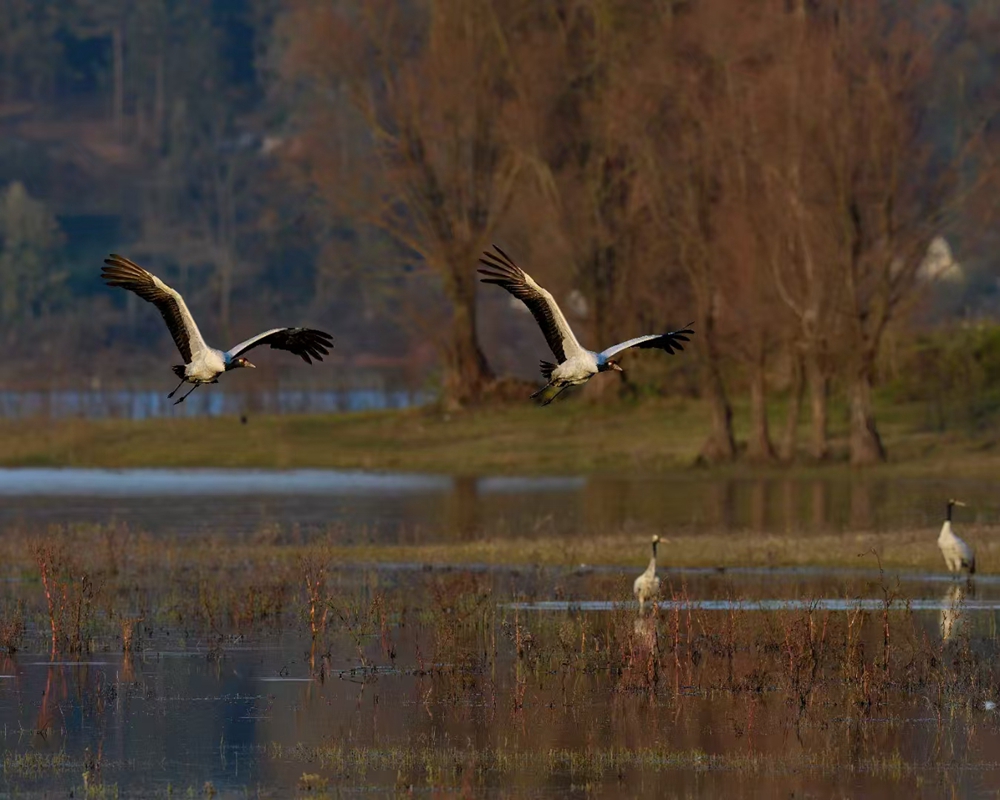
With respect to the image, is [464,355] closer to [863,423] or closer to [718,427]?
[718,427]

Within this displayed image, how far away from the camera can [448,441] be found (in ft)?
187

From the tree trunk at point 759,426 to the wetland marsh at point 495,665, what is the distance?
46.8 ft

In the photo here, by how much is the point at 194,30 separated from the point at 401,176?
75.3 metres

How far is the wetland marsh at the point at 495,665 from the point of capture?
1628 centimetres

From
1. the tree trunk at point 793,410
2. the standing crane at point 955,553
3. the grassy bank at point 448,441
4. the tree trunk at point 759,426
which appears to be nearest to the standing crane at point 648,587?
the standing crane at point 955,553

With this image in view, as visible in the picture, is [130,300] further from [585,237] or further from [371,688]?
[371,688]

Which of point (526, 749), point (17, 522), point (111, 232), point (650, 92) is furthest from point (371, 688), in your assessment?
point (111, 232)

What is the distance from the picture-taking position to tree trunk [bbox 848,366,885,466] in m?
48.5

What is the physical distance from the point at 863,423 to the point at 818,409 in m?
1.28

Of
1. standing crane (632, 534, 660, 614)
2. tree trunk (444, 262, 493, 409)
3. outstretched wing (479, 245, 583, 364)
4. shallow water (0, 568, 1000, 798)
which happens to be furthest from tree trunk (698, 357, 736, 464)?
outstretched wing (479, 245, 583, 364)

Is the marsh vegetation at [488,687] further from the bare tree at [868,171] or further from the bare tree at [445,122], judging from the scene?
the bare tree at [445,122]

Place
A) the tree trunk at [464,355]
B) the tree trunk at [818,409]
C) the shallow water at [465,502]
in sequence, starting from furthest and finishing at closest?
the tree trunk at [464,355] → the tree trunk at [818,409] → the shallow water at [465,502]

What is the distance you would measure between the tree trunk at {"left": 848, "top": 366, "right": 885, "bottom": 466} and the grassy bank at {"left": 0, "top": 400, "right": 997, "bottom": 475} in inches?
20.0

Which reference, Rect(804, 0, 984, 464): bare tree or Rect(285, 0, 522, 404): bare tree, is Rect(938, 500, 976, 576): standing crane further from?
Rect(285, 0, 522, 404): bare tree
